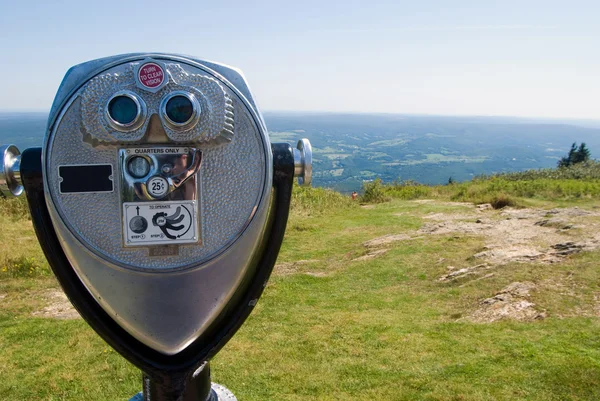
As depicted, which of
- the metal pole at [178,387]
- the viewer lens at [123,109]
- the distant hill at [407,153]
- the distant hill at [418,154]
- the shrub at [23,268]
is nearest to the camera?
the viewer lens at [123,109]

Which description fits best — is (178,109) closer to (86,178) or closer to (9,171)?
(86,178)

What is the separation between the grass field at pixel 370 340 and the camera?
132 inches

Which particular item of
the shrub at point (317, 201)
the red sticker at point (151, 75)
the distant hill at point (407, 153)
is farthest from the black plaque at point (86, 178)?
the distant hill at point (407, 153)

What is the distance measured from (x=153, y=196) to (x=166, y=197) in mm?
30

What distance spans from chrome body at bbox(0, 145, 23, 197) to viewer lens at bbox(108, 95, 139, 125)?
14.2 inches

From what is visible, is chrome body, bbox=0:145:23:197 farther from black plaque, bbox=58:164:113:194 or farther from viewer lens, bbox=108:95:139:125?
viewer lens, bbox=108:95:139:125

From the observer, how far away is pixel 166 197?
1257 mm

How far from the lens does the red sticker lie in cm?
126

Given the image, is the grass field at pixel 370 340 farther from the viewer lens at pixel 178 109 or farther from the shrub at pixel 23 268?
the viewer lens at pixel 178 109

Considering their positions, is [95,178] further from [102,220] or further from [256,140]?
[256,140]

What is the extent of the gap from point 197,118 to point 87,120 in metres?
0.26

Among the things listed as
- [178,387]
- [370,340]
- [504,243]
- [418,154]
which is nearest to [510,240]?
[504,243]

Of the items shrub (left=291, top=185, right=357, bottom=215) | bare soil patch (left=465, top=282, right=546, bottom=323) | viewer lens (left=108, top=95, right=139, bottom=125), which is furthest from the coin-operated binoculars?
shrub (left=291, top=185, right=357, bottom=215)

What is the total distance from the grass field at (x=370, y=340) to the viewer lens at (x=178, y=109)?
2.50 meters
